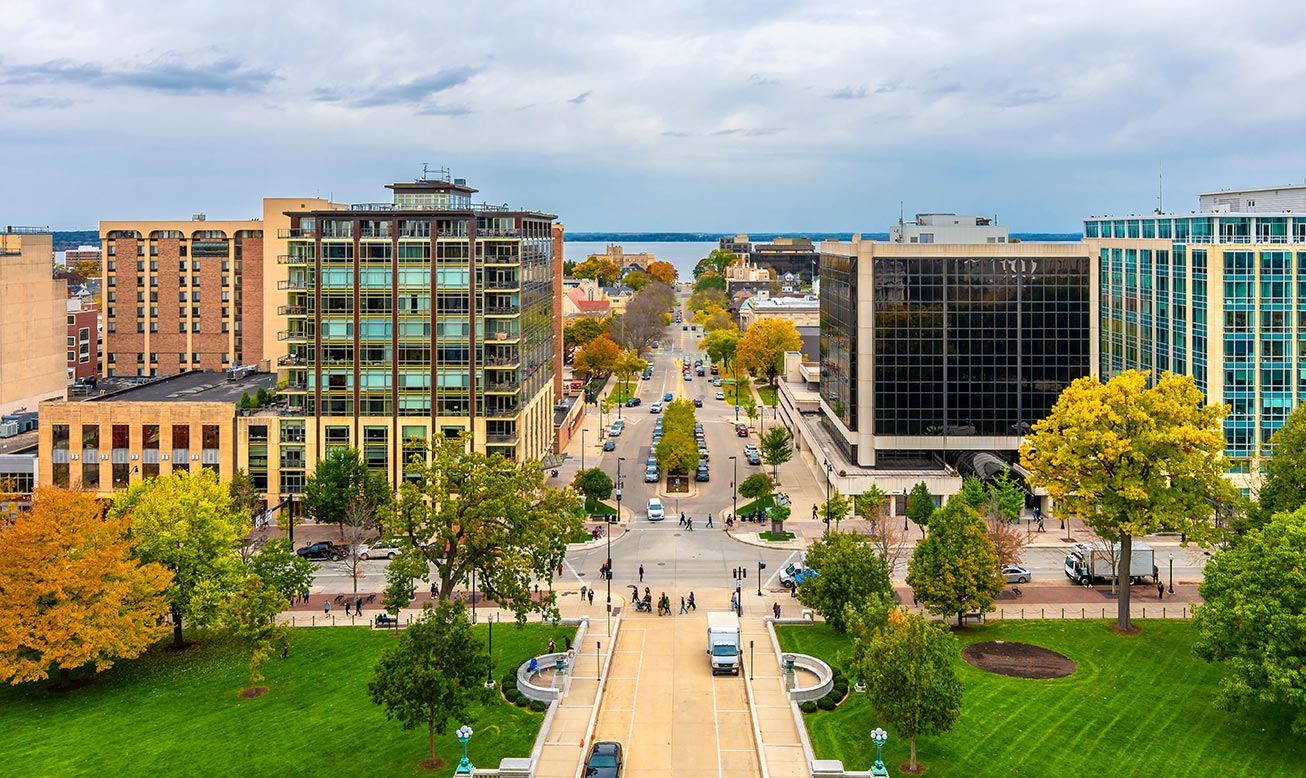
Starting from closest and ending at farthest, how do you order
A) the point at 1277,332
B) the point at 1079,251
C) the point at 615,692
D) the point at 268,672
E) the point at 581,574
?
1. the point at 615,692
2. the point at 268,672
3. the point at 581,574
4. the point at 1277,332
5. the point at 1079,251

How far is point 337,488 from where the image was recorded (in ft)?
253

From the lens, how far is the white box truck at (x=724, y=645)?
5166 cm

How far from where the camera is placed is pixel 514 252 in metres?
84.3

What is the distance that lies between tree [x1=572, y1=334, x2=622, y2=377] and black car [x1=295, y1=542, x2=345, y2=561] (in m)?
84.2

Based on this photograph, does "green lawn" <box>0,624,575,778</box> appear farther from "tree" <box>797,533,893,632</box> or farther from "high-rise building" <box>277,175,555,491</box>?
"high-rise building" <box>277,175,555,491</box>

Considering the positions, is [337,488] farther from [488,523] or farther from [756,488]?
[756,488]

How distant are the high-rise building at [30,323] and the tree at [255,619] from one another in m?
76.9

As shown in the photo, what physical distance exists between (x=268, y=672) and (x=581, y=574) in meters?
23.0

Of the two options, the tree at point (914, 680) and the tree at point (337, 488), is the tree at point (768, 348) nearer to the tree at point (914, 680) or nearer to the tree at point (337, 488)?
the tree at point (337, 488)

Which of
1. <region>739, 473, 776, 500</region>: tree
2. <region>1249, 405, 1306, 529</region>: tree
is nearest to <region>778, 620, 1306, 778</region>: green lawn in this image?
<region>1249, 405, 1306, 529</region>: tree


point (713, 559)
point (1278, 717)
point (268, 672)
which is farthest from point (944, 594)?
point (268, 672)

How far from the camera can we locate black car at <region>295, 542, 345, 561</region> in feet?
245

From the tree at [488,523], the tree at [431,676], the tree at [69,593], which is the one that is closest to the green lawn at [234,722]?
the tree at [431,676]

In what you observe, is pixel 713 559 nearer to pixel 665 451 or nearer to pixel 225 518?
pixel 665 451
